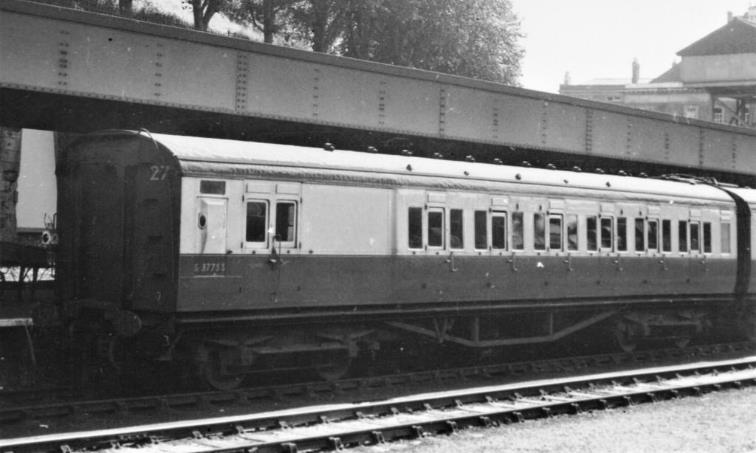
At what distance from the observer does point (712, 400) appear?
14109 millimetres

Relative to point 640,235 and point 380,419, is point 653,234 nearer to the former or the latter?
point 640,235

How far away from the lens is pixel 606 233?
17906mm

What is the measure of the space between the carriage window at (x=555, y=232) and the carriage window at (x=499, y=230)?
47.1 inches

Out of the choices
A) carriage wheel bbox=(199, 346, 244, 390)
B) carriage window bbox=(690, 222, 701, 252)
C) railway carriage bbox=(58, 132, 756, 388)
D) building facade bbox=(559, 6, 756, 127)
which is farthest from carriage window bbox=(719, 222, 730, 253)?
building facade bbox=(559, 6, 756, 127)

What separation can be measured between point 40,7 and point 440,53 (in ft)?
101

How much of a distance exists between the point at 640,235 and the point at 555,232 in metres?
2.59

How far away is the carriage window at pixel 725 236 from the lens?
20.7 metres

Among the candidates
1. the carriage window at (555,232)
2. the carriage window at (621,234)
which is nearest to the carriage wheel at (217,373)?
the carriage window at (555,232)

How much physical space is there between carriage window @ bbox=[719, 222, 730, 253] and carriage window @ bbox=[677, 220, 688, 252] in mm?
1392

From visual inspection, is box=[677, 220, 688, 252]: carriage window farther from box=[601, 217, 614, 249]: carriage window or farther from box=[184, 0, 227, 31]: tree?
box=[184, 0, 227, 31]: tree

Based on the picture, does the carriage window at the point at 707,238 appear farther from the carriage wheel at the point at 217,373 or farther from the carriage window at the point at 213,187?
the carriage window at the point at 213,187

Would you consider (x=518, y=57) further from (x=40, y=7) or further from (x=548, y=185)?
(x=40, y=7)

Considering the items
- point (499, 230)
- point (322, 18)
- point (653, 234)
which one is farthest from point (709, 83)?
point (499, 230)

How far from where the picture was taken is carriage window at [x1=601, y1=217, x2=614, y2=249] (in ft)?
58.5
